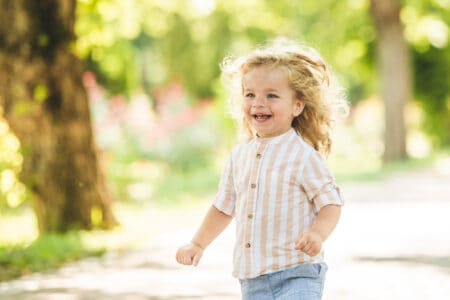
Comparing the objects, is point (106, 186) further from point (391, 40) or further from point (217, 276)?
point (391, 40)

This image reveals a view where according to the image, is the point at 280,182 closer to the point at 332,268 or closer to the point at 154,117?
the point at 332,268

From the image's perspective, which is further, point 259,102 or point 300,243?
point 259,102

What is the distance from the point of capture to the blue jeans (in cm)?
397

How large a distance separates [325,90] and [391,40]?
1814cm

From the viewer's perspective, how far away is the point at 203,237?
438cm

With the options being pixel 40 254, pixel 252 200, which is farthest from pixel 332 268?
pixel 252 200

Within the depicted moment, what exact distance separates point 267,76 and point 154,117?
1831cm

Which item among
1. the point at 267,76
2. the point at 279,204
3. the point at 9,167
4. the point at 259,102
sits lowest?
the point at 279,204

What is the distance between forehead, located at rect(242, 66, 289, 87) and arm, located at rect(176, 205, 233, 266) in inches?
24.8

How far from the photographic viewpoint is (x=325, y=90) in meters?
4.45

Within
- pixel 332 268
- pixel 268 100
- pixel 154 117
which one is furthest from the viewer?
pixel 154 117

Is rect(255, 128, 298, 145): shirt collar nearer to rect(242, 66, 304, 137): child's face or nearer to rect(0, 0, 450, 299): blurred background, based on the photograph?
rect(242, 66, 304, 137): child's face

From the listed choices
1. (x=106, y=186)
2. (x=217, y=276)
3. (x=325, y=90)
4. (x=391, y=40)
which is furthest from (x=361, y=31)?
(x=325, y=90)

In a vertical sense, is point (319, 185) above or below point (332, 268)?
above
